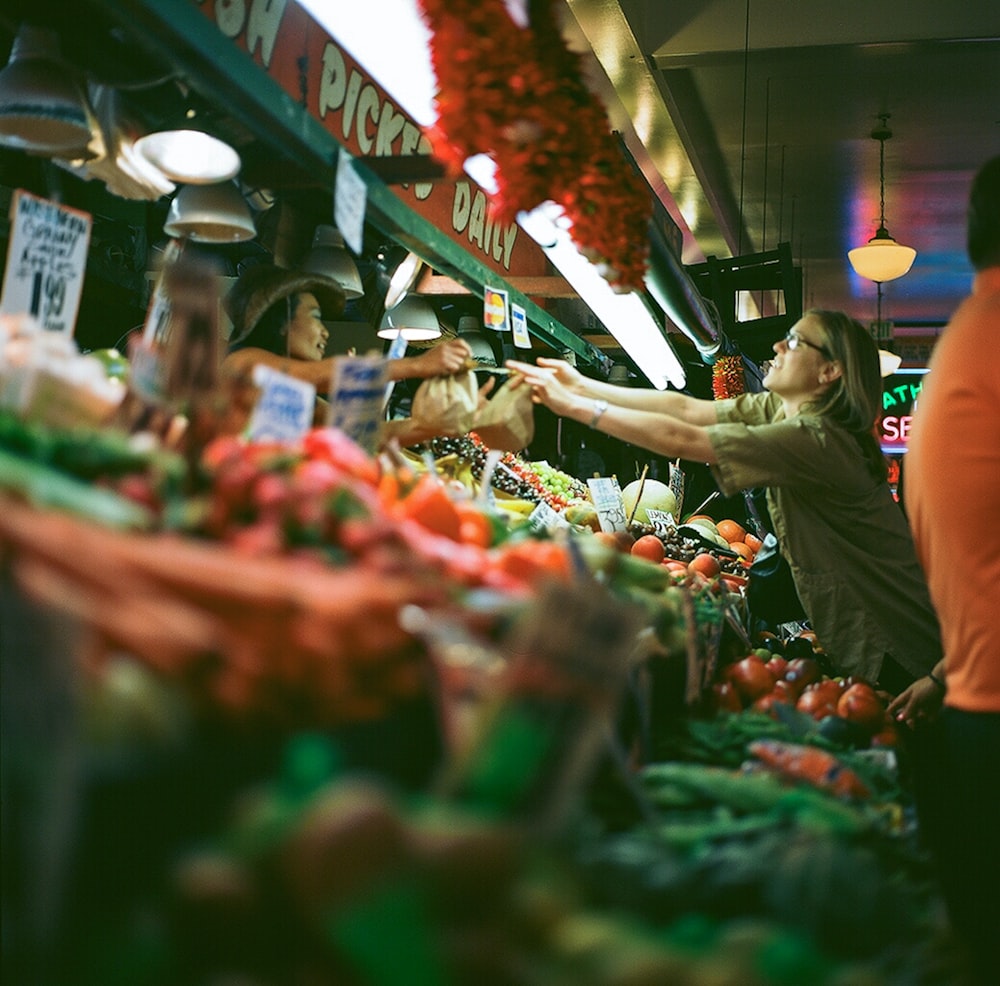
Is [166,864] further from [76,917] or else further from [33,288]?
[33,288]

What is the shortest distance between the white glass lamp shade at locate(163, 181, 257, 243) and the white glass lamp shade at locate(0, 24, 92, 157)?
70 centimetres

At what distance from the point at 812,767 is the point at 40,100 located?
8.64 feet

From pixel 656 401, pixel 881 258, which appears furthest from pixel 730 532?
pixel 656 401

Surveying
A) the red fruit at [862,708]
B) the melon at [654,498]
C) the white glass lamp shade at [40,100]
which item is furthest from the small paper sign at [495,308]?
the melon at [654,498]

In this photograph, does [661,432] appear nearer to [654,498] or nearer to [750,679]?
[750,679]

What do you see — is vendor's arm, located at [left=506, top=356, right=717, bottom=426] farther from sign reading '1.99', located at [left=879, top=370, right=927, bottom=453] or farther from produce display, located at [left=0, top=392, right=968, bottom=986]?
sign reading '1.99', located at [left=879, top=370, right=927, bottom=453]

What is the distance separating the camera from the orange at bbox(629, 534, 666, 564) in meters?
4.84

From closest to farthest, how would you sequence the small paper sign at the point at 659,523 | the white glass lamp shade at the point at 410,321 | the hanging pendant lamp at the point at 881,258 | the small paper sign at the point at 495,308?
1. the small paper sign at the point at 495,308
2. the small paper sign at the point at 659,523
3. the white glass lamp shade at the point at 410,321
4. the hanging pendant lamp at the point at 881,258

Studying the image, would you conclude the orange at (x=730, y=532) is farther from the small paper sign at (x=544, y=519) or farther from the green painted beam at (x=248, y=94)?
the green painted beam at (x=248, y=94)

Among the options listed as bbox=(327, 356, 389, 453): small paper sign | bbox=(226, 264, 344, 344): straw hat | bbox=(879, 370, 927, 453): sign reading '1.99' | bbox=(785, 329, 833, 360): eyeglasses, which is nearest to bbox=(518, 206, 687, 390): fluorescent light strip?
bbox=(785, 329, 833, 360): eyeglasses

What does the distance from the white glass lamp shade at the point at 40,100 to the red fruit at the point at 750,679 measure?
7.86 ft

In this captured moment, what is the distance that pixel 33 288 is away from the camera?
2430mm

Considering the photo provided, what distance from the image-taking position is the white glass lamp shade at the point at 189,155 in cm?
345

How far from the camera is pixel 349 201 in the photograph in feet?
9.10
